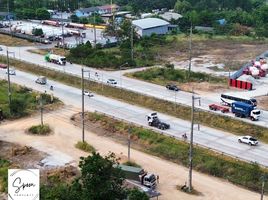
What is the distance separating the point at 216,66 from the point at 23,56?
A: 110ft

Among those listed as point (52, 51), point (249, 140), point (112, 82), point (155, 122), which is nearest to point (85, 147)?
point (155, 122)

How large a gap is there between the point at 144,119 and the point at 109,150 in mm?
7835

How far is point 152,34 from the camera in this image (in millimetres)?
96312

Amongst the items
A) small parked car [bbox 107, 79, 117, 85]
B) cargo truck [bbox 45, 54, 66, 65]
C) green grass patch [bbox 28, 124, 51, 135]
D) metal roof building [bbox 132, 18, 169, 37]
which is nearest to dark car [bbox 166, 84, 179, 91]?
small parked car [bbox 107, 79, 117, 85]

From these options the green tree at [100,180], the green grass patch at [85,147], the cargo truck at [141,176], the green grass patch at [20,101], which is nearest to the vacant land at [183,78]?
the green grass patch at [20,101]

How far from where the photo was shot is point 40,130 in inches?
1943

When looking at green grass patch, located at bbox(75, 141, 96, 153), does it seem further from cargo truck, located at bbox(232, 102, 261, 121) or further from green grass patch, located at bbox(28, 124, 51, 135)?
cargo truck, located at bbox(232, 102, 261, 121)

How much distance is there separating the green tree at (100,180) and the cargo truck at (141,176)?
26.6ft

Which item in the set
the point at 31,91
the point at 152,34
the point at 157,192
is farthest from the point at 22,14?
the point at 157,192

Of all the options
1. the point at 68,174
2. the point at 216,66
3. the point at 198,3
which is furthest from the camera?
the point at 198,3

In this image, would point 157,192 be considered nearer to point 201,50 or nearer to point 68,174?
point 68,174

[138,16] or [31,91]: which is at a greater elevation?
[138,16]

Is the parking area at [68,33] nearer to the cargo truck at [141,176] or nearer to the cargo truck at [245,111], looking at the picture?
the cargo truck at [245,111]

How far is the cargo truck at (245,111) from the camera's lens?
48.4m
